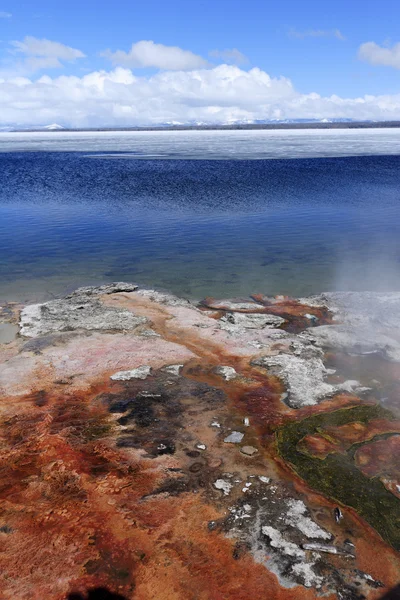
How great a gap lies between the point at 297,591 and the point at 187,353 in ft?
19.6

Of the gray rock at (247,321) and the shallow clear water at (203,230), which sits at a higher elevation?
the shallow clear water at (203,230)

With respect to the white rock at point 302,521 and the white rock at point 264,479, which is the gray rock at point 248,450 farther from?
the white rock at point 302,521

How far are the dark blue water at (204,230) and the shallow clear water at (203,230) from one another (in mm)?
63

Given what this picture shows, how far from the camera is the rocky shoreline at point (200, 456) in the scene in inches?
207

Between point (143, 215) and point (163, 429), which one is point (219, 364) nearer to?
point (163, 429)

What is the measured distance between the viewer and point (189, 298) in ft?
47.8

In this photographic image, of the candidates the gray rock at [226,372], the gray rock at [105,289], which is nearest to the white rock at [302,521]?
the gray rock at [226,372]

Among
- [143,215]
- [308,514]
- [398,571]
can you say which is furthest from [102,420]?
[143,215]

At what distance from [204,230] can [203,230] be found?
0.05 m

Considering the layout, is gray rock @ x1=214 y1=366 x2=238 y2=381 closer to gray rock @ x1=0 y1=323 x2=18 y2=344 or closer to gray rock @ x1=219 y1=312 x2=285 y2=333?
gray rock @ x1=219 y1=312 x2=285 y2=333

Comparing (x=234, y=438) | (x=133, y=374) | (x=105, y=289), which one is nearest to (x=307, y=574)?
(x=234, y=438)

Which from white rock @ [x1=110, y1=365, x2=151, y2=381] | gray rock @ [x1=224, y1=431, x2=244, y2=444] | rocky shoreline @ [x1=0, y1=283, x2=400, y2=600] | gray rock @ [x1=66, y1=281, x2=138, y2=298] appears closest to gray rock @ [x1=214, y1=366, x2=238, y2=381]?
rocky shoreline @ [x1=0, y1=283, x2=400, y2=600]

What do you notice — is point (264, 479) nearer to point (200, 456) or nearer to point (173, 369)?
point (200, 456)

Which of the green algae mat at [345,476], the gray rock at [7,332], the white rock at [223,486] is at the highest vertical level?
the gray rock at [7,332]
